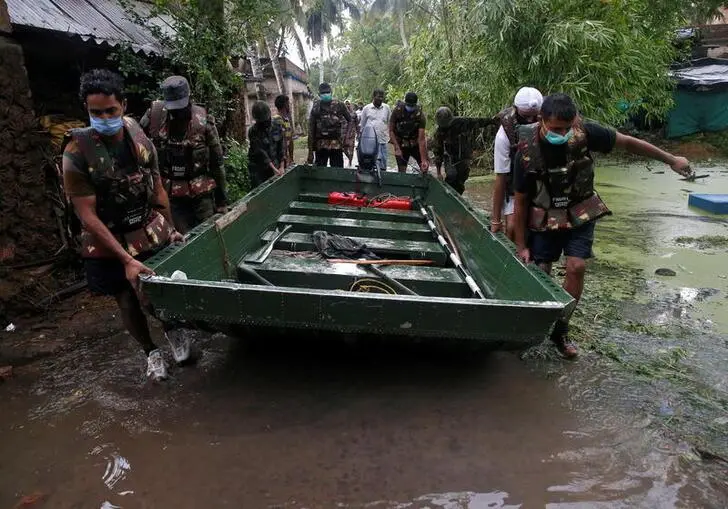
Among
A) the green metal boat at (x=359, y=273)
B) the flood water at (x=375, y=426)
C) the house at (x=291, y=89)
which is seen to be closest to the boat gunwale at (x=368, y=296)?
the green metal boat at (x=359, y=273)

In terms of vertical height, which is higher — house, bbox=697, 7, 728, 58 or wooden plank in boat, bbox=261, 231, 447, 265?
house, bbox=697, 7, 728, 58

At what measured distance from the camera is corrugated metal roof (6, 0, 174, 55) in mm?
3830

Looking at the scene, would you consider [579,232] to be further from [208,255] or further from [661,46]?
[661,46]

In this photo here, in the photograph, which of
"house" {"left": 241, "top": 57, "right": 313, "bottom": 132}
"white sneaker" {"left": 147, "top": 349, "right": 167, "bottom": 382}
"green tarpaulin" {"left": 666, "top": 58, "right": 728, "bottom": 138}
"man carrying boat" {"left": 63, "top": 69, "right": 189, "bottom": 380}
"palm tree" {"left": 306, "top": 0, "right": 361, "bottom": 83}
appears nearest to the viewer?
"man carrying boat" {"left": 63, "top": 69, "right": 189, "bottom": 380}

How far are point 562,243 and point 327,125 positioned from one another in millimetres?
4328

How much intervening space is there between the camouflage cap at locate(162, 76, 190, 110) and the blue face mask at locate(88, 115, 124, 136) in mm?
977

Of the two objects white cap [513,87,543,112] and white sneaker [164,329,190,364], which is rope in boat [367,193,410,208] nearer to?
white cap [513,87,543,112]

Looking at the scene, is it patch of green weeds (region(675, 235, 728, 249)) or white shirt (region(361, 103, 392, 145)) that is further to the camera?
white shirt (region(361, 103, 392, 145))

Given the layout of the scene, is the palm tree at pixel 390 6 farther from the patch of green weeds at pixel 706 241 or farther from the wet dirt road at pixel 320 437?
the wet dirt road at pixel 320 437

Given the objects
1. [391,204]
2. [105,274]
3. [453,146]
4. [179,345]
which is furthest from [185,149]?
[453,146]

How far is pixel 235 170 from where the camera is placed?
6.80m

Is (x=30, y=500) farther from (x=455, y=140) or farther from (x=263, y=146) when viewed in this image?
(x=455, y=140)

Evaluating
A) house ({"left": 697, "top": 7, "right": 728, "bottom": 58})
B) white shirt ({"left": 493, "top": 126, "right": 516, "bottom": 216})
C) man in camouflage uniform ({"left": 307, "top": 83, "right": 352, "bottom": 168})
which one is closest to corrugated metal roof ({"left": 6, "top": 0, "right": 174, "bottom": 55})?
man in camouflage uniform ({"left": 307, "top": 83, "right": 352, "bottom": 168})

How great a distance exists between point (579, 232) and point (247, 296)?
1990 millimetres
